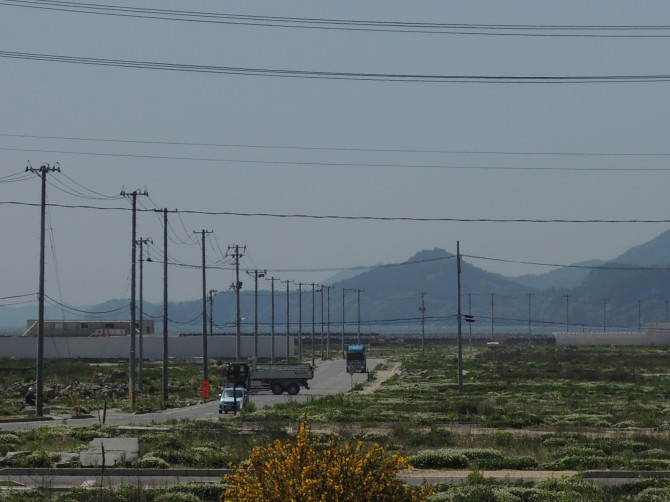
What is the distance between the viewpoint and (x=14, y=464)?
29625mm

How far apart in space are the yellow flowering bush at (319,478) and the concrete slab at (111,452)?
14240 mm

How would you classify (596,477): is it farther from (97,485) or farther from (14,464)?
(14,464)

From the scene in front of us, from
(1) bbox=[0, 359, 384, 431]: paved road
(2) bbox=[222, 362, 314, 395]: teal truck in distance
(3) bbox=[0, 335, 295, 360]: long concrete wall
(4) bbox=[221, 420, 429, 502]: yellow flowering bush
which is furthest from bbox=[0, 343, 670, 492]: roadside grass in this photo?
(3) bbox=[0, 335, 295, 360]: long concrete wall

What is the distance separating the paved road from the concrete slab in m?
13.0

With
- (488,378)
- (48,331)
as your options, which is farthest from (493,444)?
(48,331)

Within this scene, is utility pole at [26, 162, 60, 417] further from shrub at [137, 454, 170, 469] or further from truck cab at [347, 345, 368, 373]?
truck cab at [347, 345, 368, 373]

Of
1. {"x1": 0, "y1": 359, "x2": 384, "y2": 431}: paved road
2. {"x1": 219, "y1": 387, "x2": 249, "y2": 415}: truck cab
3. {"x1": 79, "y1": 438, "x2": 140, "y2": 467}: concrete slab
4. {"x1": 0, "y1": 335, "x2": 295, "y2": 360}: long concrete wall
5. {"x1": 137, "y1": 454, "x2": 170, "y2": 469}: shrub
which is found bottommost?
{"x1": 0, "y1": 359, "x2": 384, "y2": 431}: paved road

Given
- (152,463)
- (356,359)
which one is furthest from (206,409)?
(356,359)

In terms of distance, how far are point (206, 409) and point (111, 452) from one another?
32.0m

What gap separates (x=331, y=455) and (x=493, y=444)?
22.7m

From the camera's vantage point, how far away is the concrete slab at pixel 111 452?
29203mm

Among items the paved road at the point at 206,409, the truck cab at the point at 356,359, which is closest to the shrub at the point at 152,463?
the paved road at the point at 206,409

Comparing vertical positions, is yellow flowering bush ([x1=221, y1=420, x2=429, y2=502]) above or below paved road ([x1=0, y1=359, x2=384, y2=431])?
above

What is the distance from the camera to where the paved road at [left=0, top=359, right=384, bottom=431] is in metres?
49.8
